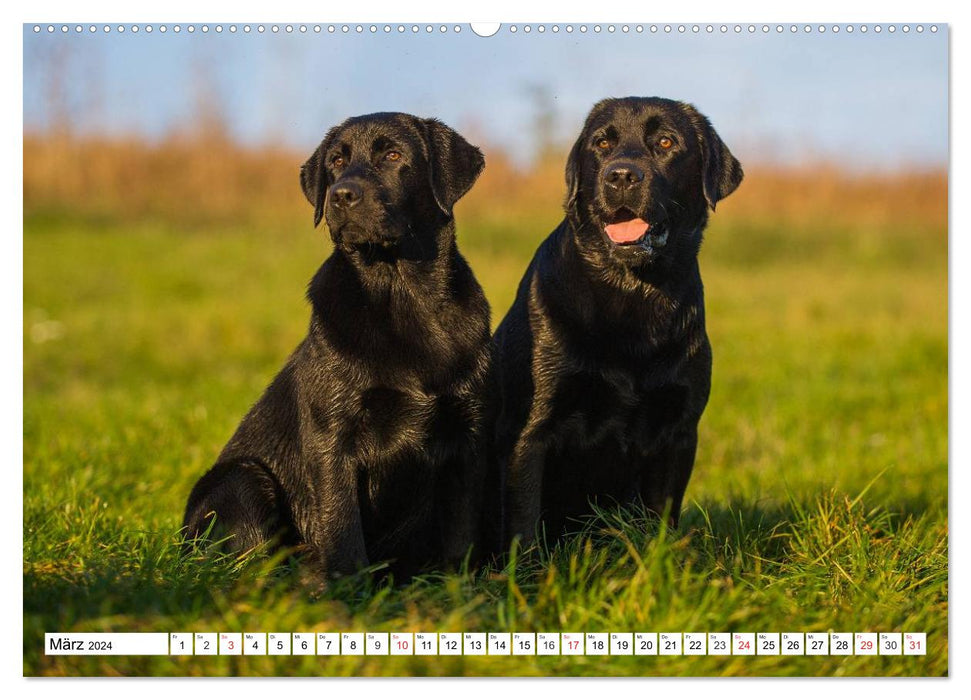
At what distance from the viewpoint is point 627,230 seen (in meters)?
4.02

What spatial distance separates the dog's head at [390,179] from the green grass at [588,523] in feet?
3.58

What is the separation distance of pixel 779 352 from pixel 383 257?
5.36 m

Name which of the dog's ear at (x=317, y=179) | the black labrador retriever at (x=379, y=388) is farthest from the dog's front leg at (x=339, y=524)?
the dog's ear at (x=317, y=179)

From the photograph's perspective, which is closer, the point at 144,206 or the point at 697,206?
the point at 697,206

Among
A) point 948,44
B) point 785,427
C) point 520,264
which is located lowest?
point 785,427

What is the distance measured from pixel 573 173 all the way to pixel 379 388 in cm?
109

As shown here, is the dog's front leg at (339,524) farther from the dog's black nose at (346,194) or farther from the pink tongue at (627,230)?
the pink tongue at (627,230)

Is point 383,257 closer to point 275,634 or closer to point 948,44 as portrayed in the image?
point 275,634

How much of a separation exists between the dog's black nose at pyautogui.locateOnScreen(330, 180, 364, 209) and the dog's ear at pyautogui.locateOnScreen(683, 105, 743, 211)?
1.22 metres

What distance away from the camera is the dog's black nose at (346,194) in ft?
12.3

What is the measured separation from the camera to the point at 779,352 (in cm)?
868

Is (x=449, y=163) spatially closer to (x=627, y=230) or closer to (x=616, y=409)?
(x=627, y=230)

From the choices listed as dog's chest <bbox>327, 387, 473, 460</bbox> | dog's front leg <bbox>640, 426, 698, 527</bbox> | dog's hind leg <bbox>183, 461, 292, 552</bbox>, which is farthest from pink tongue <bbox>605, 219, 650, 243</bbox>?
dog's hind leg <bbox>183, 461, 292, 552</bbox>

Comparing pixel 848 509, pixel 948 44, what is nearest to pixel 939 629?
pixel 848 509
